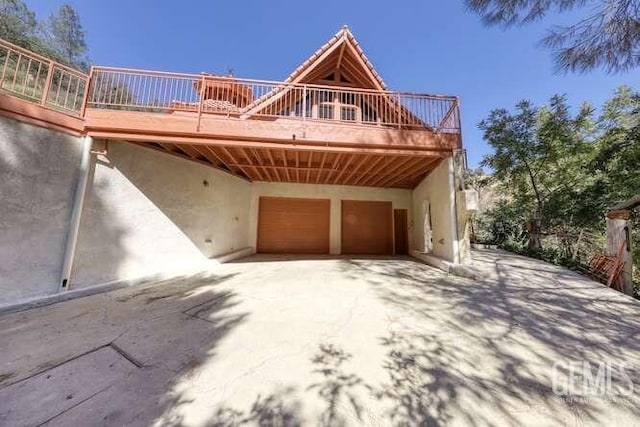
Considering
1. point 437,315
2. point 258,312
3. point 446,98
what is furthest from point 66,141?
point 446,98

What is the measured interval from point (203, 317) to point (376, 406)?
2.43m

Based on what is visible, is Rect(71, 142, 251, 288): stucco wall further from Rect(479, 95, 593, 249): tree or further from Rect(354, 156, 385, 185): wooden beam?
Rect(479, 95, 593, 249): tree

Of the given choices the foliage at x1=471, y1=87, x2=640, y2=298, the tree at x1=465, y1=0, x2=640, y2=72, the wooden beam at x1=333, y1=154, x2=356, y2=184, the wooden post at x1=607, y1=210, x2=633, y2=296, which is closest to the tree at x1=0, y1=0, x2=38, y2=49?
the wooden beam at x1=333, y1=154, x2=356, y2=184

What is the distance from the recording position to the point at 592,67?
3988 mm

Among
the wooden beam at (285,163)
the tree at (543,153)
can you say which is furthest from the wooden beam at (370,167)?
the tree at (543,153)

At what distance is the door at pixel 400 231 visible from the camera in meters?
9.78

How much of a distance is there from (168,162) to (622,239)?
10.4 meters

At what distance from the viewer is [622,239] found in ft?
17.2

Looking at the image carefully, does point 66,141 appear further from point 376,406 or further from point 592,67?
point 592,67

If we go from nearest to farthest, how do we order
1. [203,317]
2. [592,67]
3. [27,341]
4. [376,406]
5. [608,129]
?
[376,406] < [27,341] < [203,317] < [592,67] < [608,129]

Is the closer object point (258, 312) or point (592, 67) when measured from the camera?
point (258, 312)

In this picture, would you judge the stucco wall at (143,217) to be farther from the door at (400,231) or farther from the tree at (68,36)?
the tree at (68,36)

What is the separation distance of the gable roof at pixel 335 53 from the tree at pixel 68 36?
25.7m

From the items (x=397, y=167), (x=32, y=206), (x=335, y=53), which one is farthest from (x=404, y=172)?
(x=32, y=206)
